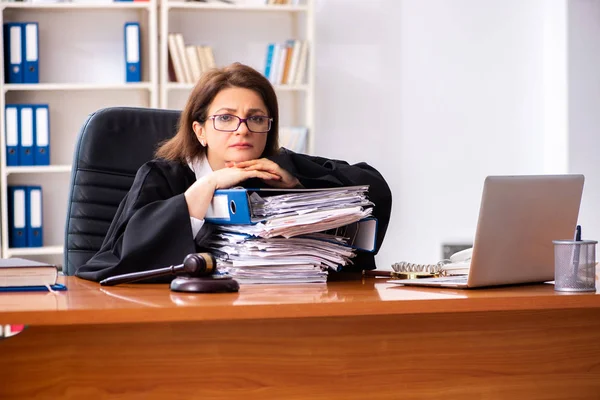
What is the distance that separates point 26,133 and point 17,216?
41cm

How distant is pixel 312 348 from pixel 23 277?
48 cm

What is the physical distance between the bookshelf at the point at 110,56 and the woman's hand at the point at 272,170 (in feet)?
8.33

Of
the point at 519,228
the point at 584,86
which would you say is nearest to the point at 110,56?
the point at 584,86

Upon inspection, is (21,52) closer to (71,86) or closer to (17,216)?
(71,86)

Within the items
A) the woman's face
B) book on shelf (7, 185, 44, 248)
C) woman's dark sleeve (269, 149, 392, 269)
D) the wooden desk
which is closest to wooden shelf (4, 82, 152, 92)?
book on shelf (7, 185, 44, 248)

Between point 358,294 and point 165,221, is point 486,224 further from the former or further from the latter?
point 165,221

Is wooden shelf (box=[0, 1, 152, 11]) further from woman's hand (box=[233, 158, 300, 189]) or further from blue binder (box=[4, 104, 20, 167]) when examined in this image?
woman's hand (box=[233, 158, 300, 189])

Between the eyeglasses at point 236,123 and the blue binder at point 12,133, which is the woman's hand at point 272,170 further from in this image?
the blue binder at point 12,133

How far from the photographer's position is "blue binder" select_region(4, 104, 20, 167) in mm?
4062

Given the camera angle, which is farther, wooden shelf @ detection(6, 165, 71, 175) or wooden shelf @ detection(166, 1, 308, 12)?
wooden shelf @ detection(166, 1, 308, 12)

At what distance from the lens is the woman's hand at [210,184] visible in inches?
63.9

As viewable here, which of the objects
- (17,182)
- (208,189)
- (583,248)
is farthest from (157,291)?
(17,182)

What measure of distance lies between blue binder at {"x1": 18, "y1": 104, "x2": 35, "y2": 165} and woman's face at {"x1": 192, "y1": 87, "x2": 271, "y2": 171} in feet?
7.92

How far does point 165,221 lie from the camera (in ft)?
5.35
